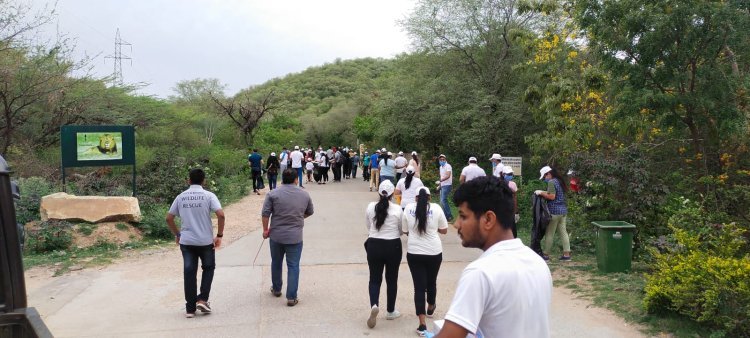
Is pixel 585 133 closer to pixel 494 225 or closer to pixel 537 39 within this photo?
pixel 537 39

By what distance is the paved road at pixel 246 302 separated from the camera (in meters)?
5.71

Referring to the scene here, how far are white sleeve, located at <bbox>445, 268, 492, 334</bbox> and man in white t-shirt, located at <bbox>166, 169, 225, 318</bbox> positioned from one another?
4.40 metres

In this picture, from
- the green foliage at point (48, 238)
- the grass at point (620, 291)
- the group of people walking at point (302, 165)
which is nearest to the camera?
the grass at point (620, 291)

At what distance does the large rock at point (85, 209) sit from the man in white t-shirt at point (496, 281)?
975 cm

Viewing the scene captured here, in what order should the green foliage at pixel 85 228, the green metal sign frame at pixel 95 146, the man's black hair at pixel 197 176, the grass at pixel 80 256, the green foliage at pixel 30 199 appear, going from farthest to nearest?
the green metal sign frame at pixel 95 146, the green foliage at pixel 30 199, the green foliage at pixel 85 228, the grass at pixel 80 256, the man's black hair at pixel 197 176

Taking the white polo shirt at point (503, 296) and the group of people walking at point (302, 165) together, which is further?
the group of people walking at point (302, 165)

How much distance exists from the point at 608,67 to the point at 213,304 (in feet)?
22.8

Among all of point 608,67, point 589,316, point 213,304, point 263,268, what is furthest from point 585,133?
point 213,304

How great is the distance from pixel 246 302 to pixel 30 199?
686 cm

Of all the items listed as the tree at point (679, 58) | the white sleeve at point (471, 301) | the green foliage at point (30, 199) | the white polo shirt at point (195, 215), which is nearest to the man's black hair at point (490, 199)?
the white sleeve at point (471, 301)

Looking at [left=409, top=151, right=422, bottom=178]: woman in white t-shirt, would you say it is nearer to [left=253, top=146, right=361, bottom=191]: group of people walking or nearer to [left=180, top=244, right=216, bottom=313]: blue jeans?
[left=253, top=146, right=361, bottom=191]: group of people walking

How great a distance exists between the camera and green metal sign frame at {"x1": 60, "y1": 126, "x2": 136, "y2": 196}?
1180 centimetres

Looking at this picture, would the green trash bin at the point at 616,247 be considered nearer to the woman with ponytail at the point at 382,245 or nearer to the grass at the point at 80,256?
the woman with ponytail at the point at 382,245

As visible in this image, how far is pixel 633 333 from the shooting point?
5484 millimetres
